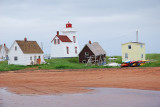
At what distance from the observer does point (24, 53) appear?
4806 centimetres

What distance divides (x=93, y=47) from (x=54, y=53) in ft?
44.2

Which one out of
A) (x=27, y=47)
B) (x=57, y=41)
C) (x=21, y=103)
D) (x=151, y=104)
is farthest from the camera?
(x=57, y=41)

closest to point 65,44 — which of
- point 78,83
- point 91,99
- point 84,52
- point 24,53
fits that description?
point 84,52

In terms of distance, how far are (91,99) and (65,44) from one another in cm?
4676

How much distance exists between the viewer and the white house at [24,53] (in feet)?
159

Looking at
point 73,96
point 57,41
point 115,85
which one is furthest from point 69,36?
point 73,96

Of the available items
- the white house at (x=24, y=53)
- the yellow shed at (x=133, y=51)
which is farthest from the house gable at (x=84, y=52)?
the white house at (x=24, y=53)

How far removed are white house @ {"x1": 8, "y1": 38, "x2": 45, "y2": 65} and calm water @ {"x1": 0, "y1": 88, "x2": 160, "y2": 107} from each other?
31006 mm

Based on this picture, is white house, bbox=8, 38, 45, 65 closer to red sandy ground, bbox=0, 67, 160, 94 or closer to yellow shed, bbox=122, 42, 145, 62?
yellow shed, bbox=122, 42, 145, 62

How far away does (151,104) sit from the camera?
13.8 meters

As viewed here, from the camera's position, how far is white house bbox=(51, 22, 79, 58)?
2429 inches

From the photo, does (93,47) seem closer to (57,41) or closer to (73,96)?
(57,41)

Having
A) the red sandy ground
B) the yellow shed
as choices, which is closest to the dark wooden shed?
the yellow shed

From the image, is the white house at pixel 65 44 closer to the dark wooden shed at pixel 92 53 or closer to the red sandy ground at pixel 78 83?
the dark wooden shed at pixel 92 53
